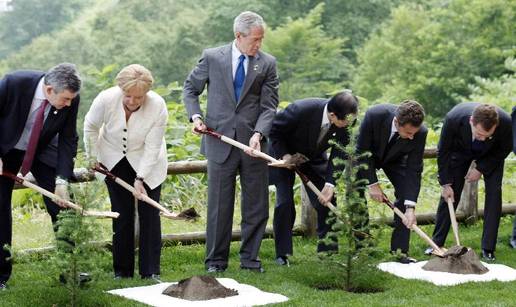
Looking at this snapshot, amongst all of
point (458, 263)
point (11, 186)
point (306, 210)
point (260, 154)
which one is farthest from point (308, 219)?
point (11, 186)

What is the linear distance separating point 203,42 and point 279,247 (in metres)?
40.3

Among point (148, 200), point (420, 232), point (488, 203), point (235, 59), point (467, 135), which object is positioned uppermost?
point (235, 59)

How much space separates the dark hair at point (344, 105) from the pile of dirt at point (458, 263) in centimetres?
147

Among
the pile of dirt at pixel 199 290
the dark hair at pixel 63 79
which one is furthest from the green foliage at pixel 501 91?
the dark hair at pixel 63 79

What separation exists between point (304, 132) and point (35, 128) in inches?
89.6

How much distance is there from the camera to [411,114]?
295 inches

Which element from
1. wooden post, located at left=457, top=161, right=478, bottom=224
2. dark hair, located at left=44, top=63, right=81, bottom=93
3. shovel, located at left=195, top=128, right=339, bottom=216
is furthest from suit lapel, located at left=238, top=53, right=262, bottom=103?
wooden post, located at left=457, top=161, right=478, bottom=224

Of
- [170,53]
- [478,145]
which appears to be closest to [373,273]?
[478,145]

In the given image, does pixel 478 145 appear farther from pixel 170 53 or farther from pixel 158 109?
pixel 170 53

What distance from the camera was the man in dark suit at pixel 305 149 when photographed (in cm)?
791

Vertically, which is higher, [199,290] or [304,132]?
[304,132]

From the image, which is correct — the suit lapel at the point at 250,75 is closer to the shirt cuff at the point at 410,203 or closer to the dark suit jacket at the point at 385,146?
the dark suit jacket at the point at 385,146

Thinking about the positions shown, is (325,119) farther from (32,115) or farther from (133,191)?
(32,115)

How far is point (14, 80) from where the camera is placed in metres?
6.73
